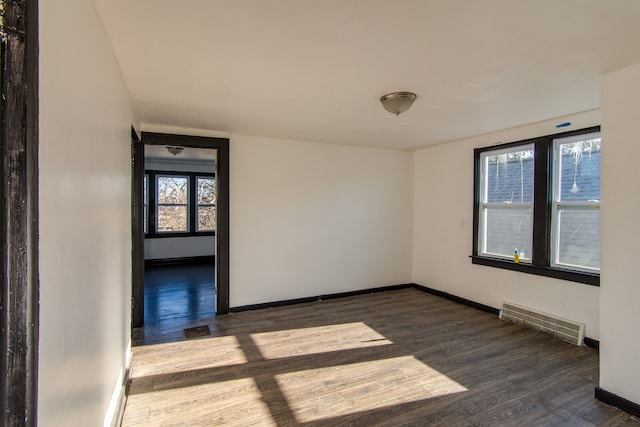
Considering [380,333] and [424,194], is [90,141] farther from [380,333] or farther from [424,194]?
[424,194]

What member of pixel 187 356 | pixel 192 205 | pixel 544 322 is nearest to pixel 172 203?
pixel 192 205

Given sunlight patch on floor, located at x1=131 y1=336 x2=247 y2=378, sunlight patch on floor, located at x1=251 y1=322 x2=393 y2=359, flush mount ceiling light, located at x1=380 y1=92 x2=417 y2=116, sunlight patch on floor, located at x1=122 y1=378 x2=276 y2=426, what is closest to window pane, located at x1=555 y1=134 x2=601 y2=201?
flush mount ceiling light, located at x1=380 y1=92 x2=417 y2=116

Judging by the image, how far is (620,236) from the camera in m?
2.36

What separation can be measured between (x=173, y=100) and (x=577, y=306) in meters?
4.57

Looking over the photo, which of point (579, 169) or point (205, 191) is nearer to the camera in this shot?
point (579, 169)

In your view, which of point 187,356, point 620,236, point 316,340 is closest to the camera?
point 620,236

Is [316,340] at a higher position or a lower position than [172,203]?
lower

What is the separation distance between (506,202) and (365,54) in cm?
316

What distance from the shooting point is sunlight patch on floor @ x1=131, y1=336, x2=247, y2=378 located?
2914 millimetres

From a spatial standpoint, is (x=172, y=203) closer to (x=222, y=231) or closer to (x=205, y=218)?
(x=205, y=218)

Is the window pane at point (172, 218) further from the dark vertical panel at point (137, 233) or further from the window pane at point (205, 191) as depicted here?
the dark vertical panel at point (137, 233)

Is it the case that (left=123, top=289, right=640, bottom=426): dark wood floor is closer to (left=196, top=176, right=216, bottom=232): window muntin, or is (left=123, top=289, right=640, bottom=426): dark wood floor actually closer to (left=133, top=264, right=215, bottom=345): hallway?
(left=133, top=264, right=215, bottom=345): hallway

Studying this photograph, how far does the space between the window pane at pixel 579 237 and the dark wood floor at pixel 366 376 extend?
884 millimetres

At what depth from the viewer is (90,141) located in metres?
1.51
